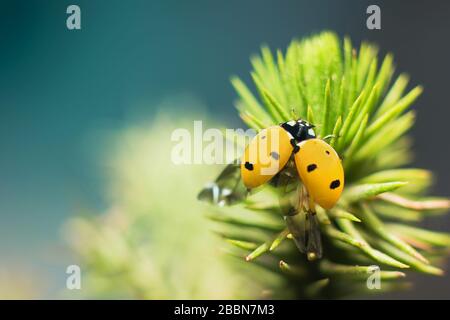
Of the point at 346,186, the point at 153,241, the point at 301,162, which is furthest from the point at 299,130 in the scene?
the point at 153,241

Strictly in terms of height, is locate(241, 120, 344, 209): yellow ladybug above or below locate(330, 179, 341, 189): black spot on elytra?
above

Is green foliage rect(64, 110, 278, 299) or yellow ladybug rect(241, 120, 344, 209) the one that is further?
green foliage rect(64, 110, 278, 299)

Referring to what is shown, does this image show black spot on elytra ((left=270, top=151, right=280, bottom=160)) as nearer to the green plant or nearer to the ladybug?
the ladybug

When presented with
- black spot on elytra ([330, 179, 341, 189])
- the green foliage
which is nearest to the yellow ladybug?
black spot on elytra ([330, 179, 341, 189])

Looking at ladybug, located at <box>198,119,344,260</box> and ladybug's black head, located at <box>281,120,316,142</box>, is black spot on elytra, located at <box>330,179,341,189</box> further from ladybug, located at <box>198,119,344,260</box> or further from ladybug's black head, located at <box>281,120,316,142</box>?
ladybug's black head, located at <box>281,120,316,142</box>

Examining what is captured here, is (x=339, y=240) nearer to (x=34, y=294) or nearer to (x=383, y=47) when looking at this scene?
(x=34, y=294)

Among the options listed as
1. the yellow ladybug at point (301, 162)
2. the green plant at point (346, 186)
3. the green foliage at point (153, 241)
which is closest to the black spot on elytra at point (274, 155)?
the yellow ladybug at point (301, 162)

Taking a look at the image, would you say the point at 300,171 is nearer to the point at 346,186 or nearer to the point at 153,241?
the point at 346,186
